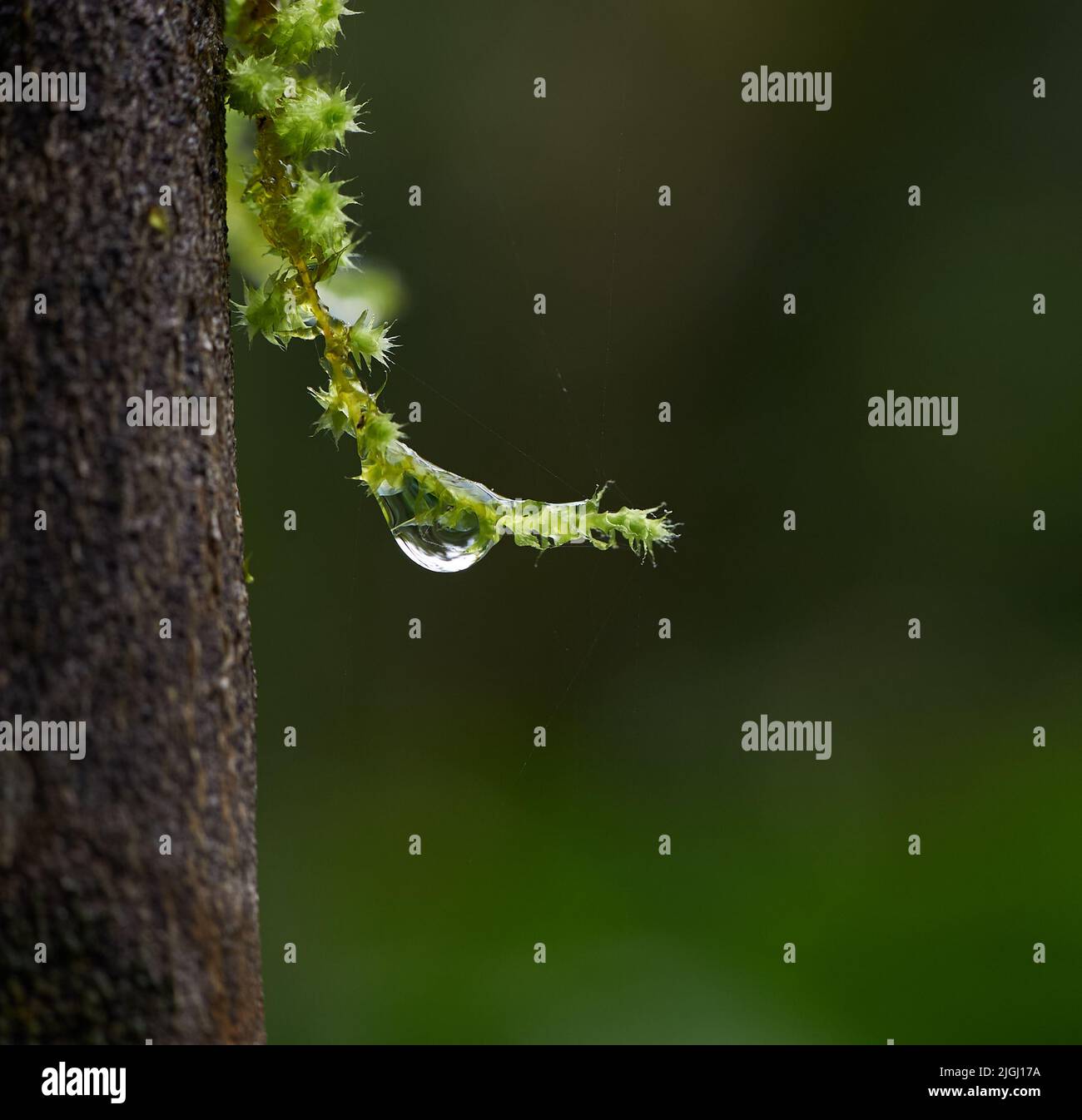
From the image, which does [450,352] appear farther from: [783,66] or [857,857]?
[857,857]

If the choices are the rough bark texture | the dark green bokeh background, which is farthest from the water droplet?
the dark green bokeh background

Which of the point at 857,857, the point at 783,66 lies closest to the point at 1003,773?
the point at 857,857

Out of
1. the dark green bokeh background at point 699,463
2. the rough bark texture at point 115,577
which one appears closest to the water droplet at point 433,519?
the rough bark texture at point 115,577

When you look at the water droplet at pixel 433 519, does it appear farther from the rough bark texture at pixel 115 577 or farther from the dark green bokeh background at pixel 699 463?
the dark green bokeh background at pixel 699 463

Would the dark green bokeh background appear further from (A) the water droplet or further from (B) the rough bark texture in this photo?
(B) the rough bark texture

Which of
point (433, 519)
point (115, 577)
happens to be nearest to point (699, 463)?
point (433, 519)

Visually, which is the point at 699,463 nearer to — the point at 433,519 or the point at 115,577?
the point at 433,519
